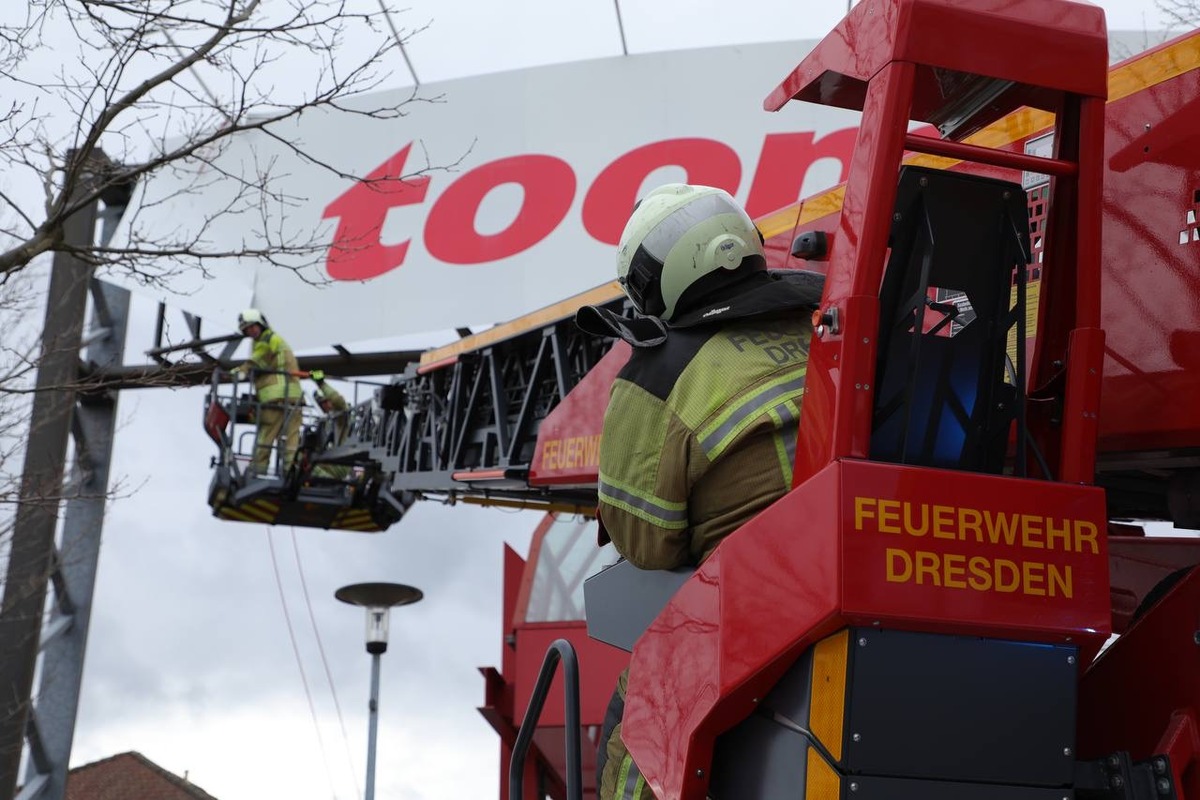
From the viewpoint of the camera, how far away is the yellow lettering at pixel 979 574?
2678 mm

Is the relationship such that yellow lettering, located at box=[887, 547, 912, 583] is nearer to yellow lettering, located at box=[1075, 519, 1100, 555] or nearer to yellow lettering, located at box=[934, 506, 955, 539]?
yellow lettering, located at box=[934, 506, 955, 539]

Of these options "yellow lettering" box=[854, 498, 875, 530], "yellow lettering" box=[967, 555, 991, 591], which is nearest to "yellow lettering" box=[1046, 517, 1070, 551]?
"yellow lettering" box=[967, 555, 991, 591]

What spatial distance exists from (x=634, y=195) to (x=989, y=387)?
14.7 m

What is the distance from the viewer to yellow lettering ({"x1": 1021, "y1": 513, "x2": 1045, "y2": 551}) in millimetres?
2721

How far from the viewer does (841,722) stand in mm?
2643

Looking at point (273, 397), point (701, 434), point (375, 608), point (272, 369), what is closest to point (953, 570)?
point (701, 434)

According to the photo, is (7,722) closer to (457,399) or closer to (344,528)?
(344,528)

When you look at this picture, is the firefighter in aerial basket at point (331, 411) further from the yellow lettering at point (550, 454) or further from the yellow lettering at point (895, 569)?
the yellow lettering at point (895, 569)

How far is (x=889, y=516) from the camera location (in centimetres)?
265

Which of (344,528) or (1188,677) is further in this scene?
(344,528)

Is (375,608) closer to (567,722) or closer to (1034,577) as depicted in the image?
(567,722)

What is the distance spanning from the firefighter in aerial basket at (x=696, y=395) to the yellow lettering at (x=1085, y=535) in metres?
0.64

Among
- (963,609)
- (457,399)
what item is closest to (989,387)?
(963,609)

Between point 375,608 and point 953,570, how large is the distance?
10739mm
